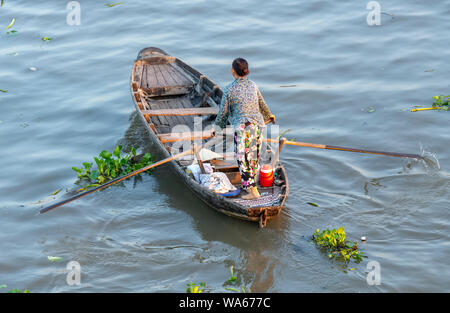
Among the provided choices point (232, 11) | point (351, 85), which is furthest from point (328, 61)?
point (232, 11)

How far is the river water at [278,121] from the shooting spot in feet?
20.0

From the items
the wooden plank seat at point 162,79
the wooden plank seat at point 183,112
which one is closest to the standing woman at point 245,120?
the wooden plank seat at point 183,112

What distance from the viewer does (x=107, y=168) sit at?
26.1 ft

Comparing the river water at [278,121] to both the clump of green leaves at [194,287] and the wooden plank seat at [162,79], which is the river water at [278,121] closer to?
the clump of green leaves at [194,287]

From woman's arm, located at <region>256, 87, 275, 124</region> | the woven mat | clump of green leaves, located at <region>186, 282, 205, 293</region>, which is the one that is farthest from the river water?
woman's arm, located at <region>256, 87, 275, 124</region>

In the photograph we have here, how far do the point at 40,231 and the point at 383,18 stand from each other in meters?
9.62

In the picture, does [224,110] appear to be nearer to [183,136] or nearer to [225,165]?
[225,165]

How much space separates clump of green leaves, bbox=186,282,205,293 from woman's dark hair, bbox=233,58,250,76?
2543mm

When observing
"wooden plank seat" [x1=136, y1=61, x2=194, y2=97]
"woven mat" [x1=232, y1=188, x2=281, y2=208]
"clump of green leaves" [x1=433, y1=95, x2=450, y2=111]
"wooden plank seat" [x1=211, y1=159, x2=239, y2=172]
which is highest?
"wooden plank seat" [x1=136, y1=61, x2=194, y2=97]

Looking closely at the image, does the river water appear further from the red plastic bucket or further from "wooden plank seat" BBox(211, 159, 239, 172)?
"wooden plank seat" BBox(211, 159, 239, 172)

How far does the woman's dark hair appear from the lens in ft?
20.7
